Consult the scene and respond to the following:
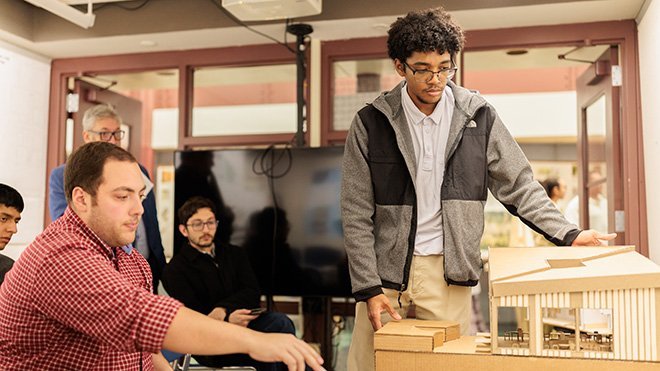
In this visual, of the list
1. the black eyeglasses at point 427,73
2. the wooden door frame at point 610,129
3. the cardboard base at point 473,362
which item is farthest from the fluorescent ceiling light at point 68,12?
the wooden door frame at point 610,129

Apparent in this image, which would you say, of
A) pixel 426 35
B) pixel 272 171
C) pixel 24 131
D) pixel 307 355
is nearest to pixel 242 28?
pixel 272 171

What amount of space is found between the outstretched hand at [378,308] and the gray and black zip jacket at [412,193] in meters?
0.02

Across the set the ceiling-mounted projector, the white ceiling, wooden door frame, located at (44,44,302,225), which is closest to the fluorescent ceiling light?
the white ceiling

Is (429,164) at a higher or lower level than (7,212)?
higher

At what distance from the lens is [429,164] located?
1.84m

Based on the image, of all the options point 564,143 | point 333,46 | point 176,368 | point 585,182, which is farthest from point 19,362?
point 564,143

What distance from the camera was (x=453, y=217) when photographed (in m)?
1.79

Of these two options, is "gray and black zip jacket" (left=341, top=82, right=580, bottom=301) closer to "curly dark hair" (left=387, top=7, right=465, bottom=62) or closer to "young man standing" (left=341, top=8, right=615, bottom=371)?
"young man standing" (left=341, top=8, right=615, bottom=371)

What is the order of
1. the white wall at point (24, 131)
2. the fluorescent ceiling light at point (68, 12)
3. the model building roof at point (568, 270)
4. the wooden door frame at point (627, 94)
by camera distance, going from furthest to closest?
the white wall at point (24, 131), the wooden door frame at point (627, 94), the fluorescent ceiling light at point (68, 12), the model building roof at point (568, 270)

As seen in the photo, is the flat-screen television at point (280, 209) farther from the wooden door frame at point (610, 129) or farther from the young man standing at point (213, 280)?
the wooden door frame at point (610, 129)

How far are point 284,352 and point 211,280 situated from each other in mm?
2290

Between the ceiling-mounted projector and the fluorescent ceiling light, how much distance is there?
2.88ft

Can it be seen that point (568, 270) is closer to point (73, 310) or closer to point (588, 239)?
point (588, 239)

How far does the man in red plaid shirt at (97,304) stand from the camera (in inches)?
45.9
